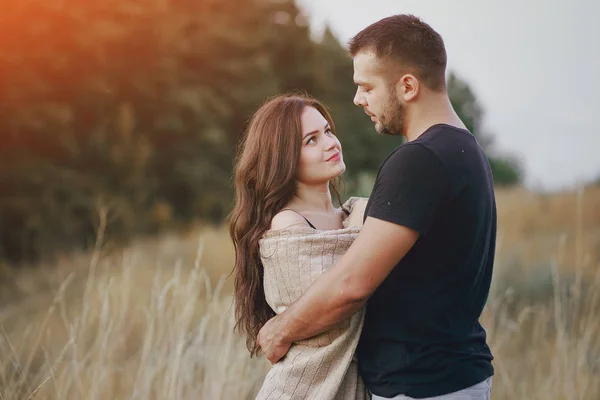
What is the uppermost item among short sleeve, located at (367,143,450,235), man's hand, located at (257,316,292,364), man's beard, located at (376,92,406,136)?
man's beard, located at (376,92,406,136)

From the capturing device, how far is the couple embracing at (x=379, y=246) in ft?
6.31

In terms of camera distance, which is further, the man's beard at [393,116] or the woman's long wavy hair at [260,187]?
the woman's long wavy hair at [260,187]

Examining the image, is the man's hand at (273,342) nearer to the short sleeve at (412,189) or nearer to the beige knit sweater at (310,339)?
the beige knit sweater at (310,339)

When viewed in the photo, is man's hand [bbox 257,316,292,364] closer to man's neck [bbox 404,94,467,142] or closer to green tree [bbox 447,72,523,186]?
man's neck [bbox 404,94,467,142]

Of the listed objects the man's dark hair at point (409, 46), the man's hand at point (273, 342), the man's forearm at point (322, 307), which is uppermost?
the man's dark hair at point (409, 46)

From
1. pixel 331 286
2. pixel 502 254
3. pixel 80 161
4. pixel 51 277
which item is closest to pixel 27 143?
pixel 80 161

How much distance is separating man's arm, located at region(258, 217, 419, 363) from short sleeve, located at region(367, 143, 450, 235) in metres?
0.03

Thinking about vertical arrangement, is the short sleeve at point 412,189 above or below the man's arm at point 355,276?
above

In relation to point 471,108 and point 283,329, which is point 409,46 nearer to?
point 283,329

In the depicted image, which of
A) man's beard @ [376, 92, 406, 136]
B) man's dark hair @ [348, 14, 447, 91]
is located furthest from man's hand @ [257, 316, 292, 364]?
man's dark hair @ [348, 14, 447, 91]

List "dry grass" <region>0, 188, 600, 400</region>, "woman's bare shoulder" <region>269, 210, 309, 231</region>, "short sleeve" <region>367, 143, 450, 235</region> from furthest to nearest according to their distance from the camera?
"dry grass" <region>0, 188, 600, 400</region>
"woman's bare shoulder" <region>269, 210, 309, 231</region>
"short sleeve" <region>367, 143, 450, 235</region>

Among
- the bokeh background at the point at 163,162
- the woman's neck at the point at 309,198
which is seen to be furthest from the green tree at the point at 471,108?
the woman's neck at the point at 309,198

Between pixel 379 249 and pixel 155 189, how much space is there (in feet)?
56.8

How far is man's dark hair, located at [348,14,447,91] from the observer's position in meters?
2.14
